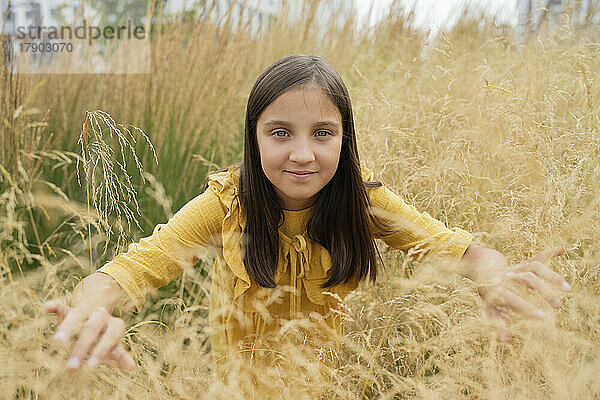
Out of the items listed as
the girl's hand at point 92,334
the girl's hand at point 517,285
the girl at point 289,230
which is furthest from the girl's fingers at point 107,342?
the girl's hand at point 517,285

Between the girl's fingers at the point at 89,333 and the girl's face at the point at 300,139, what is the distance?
502 mm

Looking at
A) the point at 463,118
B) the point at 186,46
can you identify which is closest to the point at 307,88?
the point at 463,118

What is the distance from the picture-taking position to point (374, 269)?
1.46m

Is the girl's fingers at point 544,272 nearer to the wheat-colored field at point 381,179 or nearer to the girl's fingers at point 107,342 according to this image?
the wheat-colored field at point 381,179

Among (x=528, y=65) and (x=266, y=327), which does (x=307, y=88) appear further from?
(x=528, y=65)

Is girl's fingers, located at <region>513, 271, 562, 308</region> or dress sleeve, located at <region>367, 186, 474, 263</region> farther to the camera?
dress sleeve, located at <region>367, 186, 474, 263</region>

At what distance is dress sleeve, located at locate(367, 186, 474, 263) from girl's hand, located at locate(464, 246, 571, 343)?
13 centimetres

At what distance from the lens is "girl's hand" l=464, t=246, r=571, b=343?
3.19 feet

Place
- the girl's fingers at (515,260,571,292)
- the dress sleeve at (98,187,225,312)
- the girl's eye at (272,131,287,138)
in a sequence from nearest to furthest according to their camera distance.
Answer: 1. the girl's fingers at (515,260,571,292)
2. the dress sleeve at (98,187,225,312)
3. the girl's eye at (272,131,287,138)

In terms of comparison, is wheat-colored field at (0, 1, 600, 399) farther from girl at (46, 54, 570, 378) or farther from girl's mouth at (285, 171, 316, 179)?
girl's mouth at (285, 171, 316, 179)

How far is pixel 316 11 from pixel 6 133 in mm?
1623

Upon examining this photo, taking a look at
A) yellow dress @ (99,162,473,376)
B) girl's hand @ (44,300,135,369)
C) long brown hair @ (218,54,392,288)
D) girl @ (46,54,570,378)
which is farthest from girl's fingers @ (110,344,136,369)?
long brown hair @ (218,54,392,288)

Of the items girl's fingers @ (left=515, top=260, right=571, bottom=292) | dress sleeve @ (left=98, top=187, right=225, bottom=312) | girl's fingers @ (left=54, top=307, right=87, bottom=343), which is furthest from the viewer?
dress sleeve @ (left=98, top=187, right=225, bottom=312)

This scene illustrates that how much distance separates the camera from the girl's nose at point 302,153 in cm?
122
